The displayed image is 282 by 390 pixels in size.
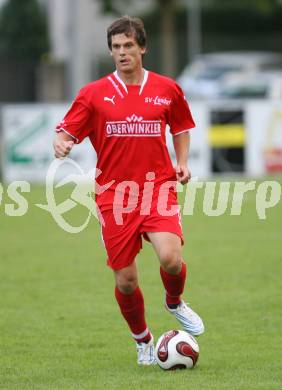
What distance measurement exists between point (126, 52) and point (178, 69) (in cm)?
4155

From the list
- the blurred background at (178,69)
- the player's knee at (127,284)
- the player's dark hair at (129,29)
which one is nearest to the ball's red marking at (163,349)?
the player's knee at (127,284)

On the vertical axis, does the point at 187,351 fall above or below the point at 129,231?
below

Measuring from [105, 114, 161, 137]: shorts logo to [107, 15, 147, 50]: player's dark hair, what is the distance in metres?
0.47

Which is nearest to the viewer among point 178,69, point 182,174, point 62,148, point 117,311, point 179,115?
point 62,148

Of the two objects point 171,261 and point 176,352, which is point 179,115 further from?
point 176,352

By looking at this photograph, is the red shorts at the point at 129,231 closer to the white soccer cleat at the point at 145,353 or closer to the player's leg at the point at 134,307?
the player's leg at the point at 134,307

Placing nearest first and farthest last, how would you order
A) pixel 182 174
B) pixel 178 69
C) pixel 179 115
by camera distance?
1. pixel 182 174
2. pixel 179 115
3. pixel 178 69

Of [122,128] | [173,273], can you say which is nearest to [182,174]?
[122,128]

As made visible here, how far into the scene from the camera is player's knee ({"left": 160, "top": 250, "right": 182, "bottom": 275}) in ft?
21.7

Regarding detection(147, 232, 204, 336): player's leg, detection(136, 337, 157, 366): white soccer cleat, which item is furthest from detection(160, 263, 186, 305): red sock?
detection(136, 337, 157, 366): white soccer cleat

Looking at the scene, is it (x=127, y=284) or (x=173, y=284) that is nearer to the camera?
(x=127, y=284)

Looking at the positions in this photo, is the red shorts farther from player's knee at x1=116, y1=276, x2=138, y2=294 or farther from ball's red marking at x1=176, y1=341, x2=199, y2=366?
ball's red marking at x1=176, y1=341, x2=199, y2=366

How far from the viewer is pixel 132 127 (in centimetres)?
675

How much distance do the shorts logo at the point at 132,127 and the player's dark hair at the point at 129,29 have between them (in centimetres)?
47
